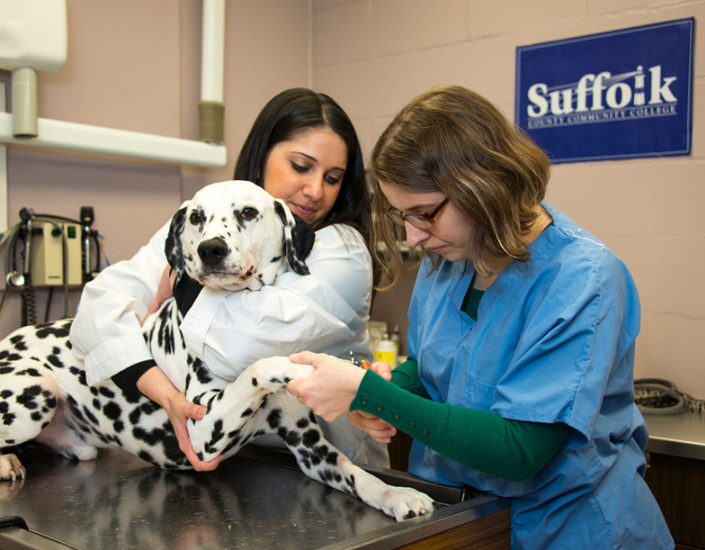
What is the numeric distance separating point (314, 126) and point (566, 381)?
1.04 metres

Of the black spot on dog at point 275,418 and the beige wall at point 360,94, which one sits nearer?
the black spot on dog at point 275,418

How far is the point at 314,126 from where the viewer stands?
1.84 meters

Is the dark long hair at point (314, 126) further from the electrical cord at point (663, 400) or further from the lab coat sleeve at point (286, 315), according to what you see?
the electrical cord at point (663, 400)

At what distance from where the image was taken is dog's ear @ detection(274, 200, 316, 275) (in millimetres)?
1662

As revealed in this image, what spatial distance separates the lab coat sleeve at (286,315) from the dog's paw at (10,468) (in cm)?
54

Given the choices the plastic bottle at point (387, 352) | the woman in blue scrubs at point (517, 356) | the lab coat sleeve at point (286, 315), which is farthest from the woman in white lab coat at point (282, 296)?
the plastic bottle at point (387, 352)

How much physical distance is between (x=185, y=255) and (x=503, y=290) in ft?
2.68

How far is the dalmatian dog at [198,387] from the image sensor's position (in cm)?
144

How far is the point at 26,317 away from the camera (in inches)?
92.9

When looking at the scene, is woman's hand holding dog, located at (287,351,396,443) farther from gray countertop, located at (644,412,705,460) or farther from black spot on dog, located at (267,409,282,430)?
gray countertop, located at (644,412,705,460)

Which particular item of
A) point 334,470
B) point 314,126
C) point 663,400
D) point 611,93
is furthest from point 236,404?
point 611,93

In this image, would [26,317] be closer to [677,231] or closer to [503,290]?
[503,290]

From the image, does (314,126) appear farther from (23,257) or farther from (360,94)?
(360,94)

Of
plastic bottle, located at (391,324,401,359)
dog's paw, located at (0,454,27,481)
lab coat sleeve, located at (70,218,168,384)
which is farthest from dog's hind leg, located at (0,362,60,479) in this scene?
plastic bottle, located at (391,324,401,359)
